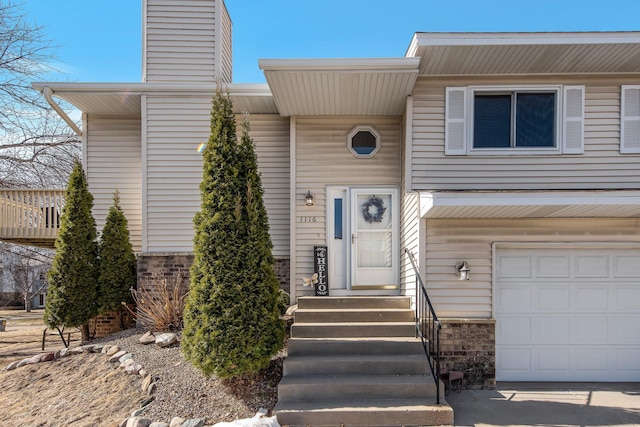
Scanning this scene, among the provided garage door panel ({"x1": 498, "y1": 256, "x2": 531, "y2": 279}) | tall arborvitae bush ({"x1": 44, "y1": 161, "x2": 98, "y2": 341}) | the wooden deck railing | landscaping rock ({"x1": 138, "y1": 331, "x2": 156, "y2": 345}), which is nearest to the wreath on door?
garage door panel ({"x1": 498, "y1": 256, "x2": 531, "y2": 279})

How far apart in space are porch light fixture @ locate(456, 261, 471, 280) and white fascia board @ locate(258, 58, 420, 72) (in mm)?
2660

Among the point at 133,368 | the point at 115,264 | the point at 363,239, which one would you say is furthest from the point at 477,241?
the point at 115,264

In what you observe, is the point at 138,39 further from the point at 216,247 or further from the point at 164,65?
the point at 216,247

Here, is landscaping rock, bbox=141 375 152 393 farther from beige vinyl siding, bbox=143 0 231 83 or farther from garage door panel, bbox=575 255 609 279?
garage door panel, bbox=575 255 609 279

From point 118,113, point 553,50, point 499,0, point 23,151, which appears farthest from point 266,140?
point 23,151

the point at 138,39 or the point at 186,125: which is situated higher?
the point at 138,39

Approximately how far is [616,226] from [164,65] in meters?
7.57

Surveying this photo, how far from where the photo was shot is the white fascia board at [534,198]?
5004mm

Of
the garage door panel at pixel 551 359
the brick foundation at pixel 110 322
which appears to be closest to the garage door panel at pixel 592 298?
the garage door panel at pixel 551 359

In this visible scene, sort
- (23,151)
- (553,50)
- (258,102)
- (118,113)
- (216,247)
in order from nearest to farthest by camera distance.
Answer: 1. (216,247)
2. (553,50)
3. (258,102)
4. (118,113)
5. (23,151)

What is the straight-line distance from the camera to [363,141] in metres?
7.20

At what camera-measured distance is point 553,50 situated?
222 inches

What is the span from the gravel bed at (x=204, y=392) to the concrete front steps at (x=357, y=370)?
0.25 metres

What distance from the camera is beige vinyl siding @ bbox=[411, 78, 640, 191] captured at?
6121 millimetres
